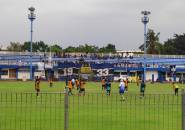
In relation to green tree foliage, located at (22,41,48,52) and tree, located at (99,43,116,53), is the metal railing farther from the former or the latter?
green tree foliage, located at (22,41,48,52)

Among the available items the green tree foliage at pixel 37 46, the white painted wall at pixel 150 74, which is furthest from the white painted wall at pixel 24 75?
the green tree foliage at pixel 37 46

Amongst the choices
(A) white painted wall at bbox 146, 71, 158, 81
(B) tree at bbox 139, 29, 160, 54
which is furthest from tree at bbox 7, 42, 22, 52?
(A) white painted wall at bbox 146, 71, 158, 81

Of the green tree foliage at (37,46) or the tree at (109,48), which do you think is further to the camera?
the green tree foliage at (37,46)

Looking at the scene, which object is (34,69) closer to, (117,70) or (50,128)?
(117,70)

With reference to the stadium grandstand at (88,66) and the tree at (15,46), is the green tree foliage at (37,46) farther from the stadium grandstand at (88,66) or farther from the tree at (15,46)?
the stadium grandstand at (88,66)

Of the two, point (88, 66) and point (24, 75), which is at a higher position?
point (88, 66)

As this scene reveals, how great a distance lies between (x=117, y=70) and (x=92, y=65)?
15.9 ft

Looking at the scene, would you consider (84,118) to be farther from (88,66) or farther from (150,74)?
(150,74)

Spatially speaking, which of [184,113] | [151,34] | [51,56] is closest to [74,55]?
[51,56]

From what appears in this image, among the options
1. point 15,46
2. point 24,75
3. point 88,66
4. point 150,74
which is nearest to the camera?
point 24,75

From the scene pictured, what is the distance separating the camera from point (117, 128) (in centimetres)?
1812

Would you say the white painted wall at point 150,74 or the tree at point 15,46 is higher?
the tree at point 15,46

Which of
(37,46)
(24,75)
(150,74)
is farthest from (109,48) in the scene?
(24,75)

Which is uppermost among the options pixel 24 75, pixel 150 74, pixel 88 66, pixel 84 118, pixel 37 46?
pixel 37 46
